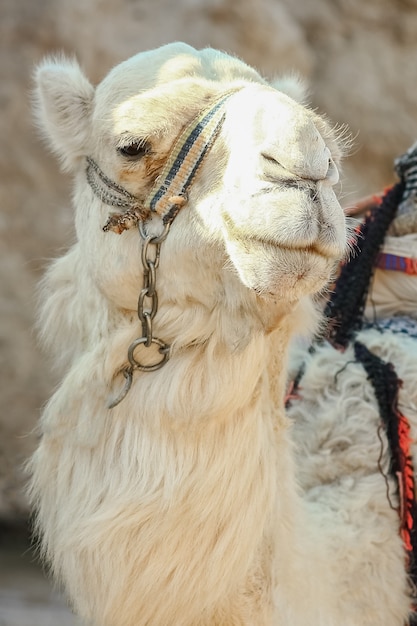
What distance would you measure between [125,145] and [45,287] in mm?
505

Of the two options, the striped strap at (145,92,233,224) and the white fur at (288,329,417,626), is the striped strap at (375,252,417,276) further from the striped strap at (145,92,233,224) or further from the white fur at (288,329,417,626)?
the striped strap at (145,92,233,224)

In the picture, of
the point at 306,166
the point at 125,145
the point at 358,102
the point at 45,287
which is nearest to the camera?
the point at 306,166

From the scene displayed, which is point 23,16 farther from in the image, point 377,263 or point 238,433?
point 238,433

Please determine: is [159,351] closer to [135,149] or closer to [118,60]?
[135,149]

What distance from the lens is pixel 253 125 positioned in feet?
4.76

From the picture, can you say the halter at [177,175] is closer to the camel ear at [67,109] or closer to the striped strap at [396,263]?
the camel ear at [67,109]

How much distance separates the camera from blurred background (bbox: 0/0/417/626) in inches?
185

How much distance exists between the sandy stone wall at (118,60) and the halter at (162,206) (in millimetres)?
2864

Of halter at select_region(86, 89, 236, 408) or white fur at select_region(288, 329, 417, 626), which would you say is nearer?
halter at select_region(86, 89, 236, 408)

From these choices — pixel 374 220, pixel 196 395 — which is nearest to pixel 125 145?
pixel 196 395

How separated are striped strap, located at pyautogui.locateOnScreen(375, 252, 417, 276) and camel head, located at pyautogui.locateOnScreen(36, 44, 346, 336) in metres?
0.71

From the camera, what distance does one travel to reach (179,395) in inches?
62.0

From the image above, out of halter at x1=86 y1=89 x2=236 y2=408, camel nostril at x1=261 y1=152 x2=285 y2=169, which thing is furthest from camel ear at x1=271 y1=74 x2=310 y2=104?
camel nostril at x1=261 y1=152 x2=285 y2=169

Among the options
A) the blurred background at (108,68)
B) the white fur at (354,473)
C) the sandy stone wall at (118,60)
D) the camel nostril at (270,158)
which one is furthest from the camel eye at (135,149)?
the blurred background at (108,68)
